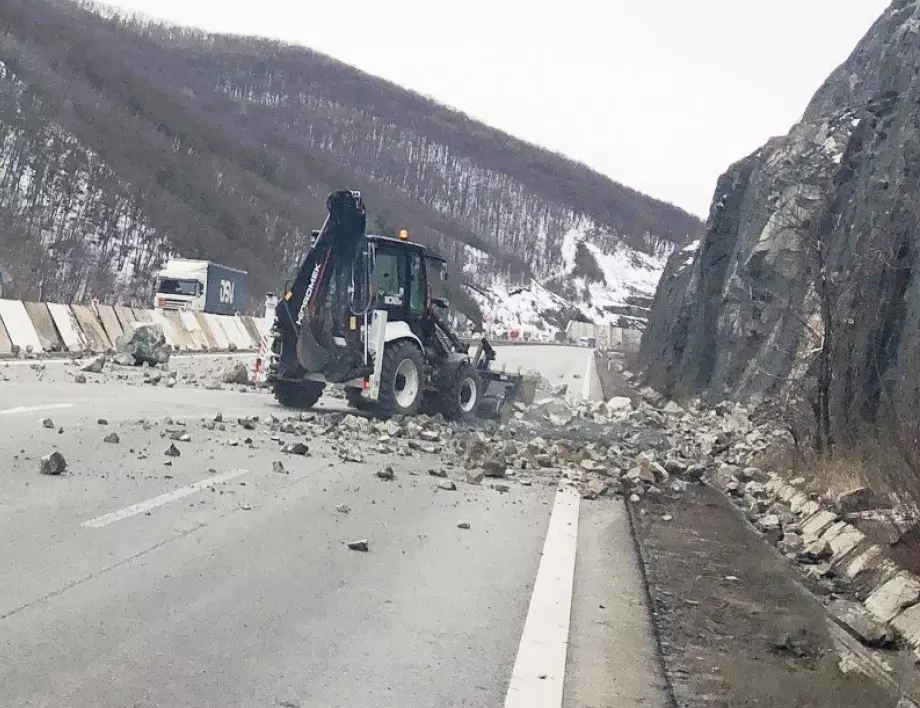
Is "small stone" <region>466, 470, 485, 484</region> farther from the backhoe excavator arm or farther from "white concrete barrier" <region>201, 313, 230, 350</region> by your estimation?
"white concrete barrier" <region>201, 313, 230, 350</region>

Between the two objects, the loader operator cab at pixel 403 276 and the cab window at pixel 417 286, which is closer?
the loader operator cab at pixel 403 276

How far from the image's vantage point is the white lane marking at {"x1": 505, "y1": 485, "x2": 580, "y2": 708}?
430 cm

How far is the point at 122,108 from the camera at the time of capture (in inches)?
3100

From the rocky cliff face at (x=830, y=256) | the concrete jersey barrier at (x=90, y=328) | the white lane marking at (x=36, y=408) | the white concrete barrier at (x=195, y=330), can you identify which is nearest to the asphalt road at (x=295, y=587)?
the white lane marking at (x=36, y=408)

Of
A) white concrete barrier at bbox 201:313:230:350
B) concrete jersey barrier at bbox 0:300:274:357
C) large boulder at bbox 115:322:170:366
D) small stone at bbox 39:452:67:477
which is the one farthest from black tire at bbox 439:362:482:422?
white concrete barrier at bbox 201:313:230:350

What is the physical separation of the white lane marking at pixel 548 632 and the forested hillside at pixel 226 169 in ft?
30.2

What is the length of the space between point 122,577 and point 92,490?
7.83 feet

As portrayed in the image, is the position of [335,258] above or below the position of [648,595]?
above

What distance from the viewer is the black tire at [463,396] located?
1600 centimetres

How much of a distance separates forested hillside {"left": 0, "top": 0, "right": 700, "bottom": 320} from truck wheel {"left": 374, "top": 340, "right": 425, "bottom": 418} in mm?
2032

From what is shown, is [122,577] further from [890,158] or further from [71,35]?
[71,35]

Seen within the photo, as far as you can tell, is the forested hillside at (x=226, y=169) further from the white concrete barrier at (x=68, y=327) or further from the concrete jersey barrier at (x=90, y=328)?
the white concrete barrier at (x=68, y=327)

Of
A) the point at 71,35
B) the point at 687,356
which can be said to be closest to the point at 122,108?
the point at 71,35

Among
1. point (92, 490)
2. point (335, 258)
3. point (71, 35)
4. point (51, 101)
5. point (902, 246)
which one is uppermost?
point (71, 35)
